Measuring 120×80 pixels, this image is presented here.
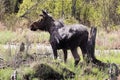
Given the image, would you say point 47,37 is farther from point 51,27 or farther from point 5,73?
point 5,73

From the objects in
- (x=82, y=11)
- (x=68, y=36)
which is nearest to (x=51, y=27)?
(x=68, y=36)

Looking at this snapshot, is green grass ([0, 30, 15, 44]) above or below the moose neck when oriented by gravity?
below

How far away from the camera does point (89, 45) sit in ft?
41.9

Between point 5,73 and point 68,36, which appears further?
point 68,36

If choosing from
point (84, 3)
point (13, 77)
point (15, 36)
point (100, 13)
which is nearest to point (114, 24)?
point (100, 13)

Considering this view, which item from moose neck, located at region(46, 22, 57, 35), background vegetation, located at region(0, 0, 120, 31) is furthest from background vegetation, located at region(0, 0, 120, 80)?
moose neck, located at region(46, 22, 57, 35)

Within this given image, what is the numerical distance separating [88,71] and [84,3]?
2569 centimetres

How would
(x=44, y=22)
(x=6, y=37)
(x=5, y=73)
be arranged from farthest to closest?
(x=6, y=37)
(x=44, y=22)
(x=5, y=73)

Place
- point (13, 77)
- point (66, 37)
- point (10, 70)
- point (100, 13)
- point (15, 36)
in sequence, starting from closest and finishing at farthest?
point (13, 77) → point (10, 70) → point (66, 37) → point (15, 36) → point (100, 13)

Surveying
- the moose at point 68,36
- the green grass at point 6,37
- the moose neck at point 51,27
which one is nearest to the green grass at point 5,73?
the moose at point 68,36

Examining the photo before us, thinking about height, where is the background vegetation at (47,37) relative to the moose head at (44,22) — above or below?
below

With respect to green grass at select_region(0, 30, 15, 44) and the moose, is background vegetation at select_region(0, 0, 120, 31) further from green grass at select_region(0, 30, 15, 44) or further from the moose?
the moose

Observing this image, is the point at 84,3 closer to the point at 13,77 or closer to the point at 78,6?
the point at 78,6

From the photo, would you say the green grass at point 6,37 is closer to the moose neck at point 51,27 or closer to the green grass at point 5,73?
the moose neck at point 51,27
